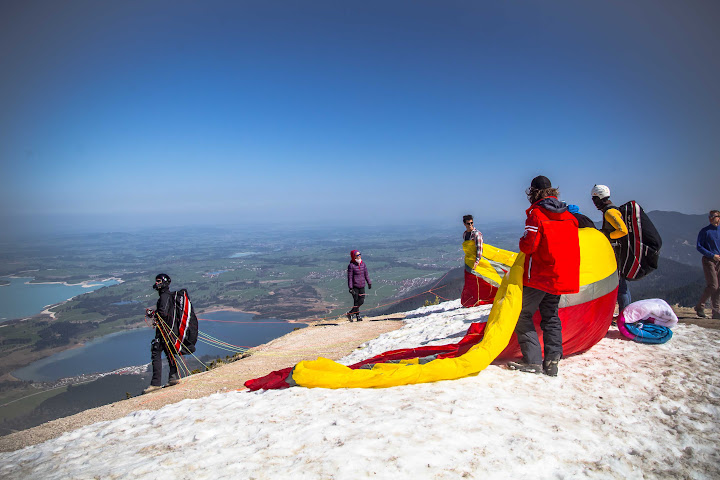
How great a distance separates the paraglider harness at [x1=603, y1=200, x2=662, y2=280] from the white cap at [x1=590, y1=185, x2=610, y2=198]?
32 centimetres

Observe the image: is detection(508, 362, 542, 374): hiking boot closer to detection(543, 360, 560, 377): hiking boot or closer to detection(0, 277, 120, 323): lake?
detection(543, 360, 560, 377): hiking boot

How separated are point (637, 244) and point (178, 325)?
960cm

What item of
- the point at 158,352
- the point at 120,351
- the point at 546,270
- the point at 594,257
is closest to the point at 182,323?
the point at 158,352

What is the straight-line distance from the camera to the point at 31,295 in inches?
2995

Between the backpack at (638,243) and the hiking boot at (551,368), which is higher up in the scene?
the backpack at (638,243)

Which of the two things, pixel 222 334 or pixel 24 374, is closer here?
pixel 24 374

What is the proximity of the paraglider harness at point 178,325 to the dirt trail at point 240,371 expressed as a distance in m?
0.95

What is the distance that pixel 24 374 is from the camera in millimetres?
37281

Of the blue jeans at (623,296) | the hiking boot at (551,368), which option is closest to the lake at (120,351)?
the blue jeans at (623,296)

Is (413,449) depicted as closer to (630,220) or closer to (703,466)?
(703,466)

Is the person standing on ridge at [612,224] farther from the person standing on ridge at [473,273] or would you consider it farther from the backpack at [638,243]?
the person standing on ridge at [473,273]

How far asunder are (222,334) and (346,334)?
40.3 metres

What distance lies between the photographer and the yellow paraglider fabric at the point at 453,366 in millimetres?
4340

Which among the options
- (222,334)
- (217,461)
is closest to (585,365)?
(217,461)
